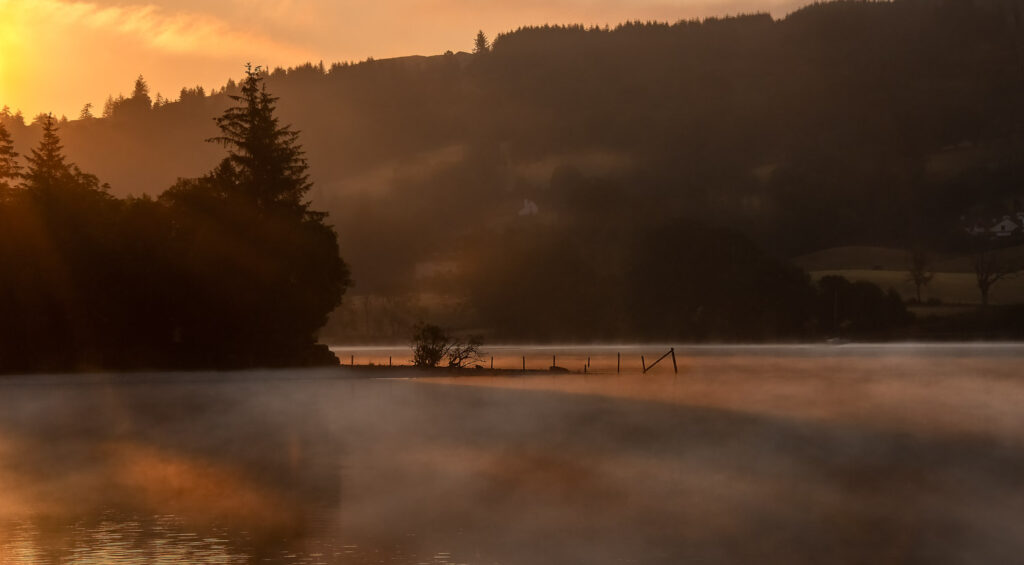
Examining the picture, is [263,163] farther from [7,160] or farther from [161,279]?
[7,160]

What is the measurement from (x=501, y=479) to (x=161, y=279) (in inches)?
2198


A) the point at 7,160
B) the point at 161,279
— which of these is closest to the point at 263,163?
the point at 161,279

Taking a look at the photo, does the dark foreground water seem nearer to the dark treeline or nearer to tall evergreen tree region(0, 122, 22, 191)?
the dark treeline

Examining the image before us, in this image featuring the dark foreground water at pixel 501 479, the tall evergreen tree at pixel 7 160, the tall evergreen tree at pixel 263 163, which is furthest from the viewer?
the tall evergreen tree at pixel 7 160

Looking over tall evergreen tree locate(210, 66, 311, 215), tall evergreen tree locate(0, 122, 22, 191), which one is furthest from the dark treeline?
tall evergreen tree locate(0, 122, 22, 191)

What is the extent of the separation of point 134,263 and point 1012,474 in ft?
205

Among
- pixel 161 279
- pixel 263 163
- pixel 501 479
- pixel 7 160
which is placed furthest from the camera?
pixel 7 160

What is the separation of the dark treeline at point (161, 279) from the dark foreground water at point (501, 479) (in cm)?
554

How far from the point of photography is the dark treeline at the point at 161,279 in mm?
83938

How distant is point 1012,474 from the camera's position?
3909 cm

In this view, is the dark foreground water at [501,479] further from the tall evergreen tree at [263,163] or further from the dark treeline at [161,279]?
the tall evergreen tree at [263,163]

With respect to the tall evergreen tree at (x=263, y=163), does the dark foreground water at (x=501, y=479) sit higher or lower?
lower

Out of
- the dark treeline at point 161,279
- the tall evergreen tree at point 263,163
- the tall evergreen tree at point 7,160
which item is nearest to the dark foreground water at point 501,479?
the dark treeline at point 161,279

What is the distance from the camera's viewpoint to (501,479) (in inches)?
1443
